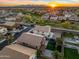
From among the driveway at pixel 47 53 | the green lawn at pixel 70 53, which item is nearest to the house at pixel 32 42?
the driveway at pixel 47 53

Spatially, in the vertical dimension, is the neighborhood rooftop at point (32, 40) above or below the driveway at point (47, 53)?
above

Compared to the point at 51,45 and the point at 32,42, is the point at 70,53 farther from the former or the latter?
the point at 32,42

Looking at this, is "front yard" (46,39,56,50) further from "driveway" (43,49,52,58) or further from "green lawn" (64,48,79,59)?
"green lawn" (64,48,79,59)

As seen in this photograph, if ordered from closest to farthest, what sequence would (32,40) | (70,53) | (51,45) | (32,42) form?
(32,42), (32,40), (70,53), (51,45)


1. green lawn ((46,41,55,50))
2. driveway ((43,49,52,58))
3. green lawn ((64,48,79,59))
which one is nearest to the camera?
driveway ((43,49,52,58))

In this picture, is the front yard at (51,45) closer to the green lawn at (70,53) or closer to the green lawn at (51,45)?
the green lawn at (51,45)

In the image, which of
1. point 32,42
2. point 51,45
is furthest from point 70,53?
point 32,42

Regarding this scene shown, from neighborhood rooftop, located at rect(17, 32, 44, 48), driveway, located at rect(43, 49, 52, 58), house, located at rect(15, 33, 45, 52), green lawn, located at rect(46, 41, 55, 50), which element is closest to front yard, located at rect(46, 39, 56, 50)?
green lawn, located at rect(46, 41, 55, 50)

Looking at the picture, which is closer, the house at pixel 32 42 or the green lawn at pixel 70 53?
the house at pixel 32 42

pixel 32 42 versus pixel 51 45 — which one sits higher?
pixel 32 42
